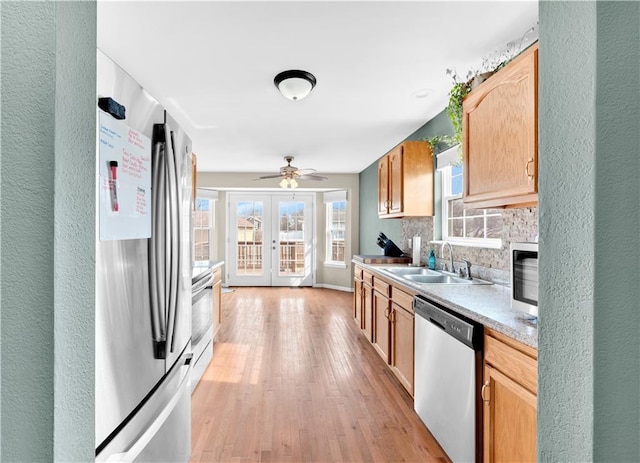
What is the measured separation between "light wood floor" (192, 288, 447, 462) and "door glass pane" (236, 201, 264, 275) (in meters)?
3.12

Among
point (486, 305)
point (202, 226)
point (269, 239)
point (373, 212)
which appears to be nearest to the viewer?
point (486, 305)

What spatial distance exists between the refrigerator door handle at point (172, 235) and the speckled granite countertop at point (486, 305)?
1330mm

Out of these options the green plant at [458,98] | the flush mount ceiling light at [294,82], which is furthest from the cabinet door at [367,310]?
the flush mount ceiling light at [294,82]

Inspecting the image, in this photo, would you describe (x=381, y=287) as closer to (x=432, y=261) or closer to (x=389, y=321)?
(x=389, y=321)

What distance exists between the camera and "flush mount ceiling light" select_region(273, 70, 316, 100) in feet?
8.21

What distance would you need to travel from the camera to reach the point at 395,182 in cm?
385

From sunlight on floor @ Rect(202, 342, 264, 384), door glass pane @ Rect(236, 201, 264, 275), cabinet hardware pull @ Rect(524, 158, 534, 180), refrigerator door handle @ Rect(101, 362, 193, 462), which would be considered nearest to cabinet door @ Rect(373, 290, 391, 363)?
sunlight on floor @ Rect(202, 342, 264, 384)

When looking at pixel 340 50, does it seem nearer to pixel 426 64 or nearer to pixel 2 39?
pixel 426 64

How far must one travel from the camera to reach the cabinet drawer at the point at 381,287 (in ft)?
10.0

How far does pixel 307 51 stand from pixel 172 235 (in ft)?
4.81

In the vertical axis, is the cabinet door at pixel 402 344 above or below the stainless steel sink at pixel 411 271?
below

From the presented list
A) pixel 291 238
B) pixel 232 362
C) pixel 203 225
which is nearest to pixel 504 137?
pixel 232 362

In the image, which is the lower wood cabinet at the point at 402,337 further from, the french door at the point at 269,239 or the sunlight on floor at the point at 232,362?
the french door at the point at 269,239

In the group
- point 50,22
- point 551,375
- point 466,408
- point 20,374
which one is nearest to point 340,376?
point 466,408
